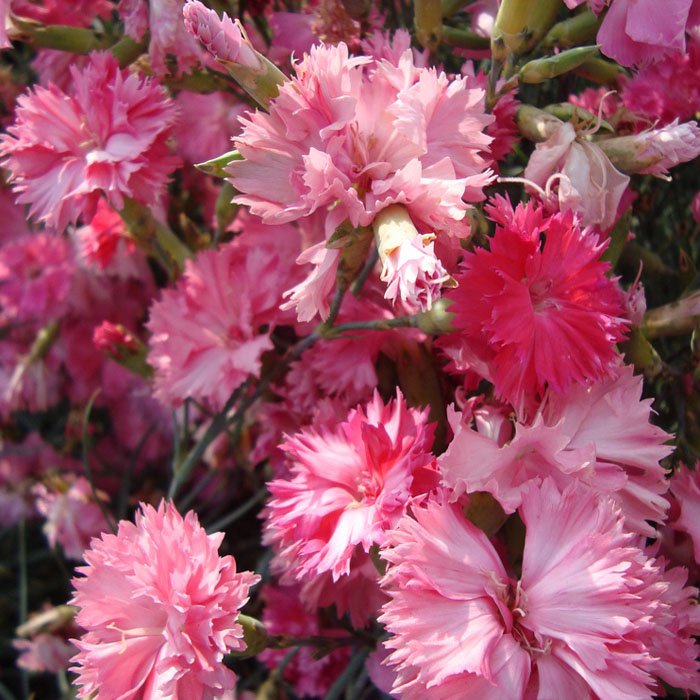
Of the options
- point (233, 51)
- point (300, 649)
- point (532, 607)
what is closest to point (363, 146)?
point (233, 51)

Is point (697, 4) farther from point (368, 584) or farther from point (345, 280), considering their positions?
point (368, 584)

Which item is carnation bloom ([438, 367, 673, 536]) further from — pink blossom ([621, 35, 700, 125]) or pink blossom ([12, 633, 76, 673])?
pink blossom ([12, 633, 76, 673])

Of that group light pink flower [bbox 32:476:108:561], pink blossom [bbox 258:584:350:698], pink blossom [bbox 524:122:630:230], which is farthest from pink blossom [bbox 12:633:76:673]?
pink blossom [bbox 524:122:630:230]

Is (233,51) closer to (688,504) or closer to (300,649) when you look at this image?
(688,504)

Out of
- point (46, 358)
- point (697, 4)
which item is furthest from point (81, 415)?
point (697, 4)

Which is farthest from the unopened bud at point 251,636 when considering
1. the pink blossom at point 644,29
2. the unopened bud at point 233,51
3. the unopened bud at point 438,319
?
the pink blossom at point 644,29

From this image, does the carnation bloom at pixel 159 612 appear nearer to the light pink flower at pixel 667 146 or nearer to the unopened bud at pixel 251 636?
the unopened bud at pixel 251 636
